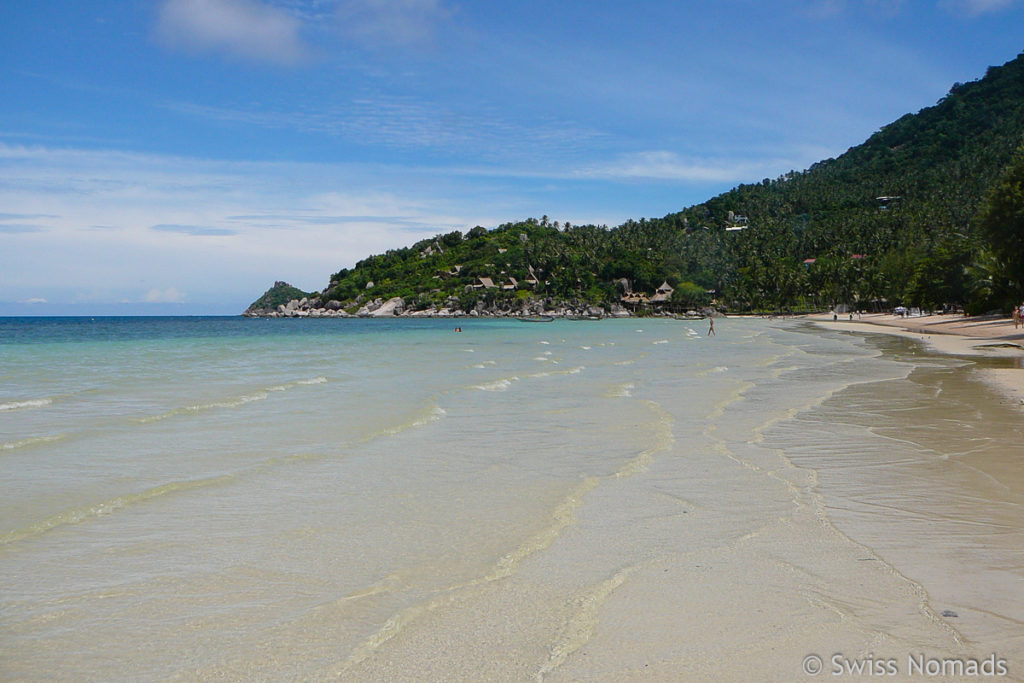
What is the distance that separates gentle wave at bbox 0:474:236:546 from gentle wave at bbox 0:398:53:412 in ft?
35.5

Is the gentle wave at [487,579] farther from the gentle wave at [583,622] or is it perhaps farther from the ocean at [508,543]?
the gentle wave at [583,622]

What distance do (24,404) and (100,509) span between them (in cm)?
1241

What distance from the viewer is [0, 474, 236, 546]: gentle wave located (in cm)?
733

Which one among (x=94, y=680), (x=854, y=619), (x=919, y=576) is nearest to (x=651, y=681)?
(x=854, y=619)

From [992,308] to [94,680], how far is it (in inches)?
3068

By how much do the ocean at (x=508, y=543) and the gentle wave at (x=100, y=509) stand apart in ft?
0.17

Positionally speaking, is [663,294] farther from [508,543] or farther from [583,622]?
[583,622]

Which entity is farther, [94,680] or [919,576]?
[919,576]

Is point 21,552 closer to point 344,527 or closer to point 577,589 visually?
point 344,527

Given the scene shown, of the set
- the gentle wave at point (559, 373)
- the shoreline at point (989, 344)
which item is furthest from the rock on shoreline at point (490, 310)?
the gentle wave at point (559, 373)

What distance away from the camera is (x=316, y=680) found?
14.1ft

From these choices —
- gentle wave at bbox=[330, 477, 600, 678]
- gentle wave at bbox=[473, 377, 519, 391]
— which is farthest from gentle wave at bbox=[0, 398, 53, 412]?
gentle wave at bbox=[330, 477, 600, 678]

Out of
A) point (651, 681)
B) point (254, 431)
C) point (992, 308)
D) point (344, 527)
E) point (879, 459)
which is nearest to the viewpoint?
point (651, 681)

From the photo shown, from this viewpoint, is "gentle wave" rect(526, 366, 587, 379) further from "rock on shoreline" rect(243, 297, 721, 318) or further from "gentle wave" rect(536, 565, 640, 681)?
"rock on shoreline" rect(243, 297, 721, 318)
